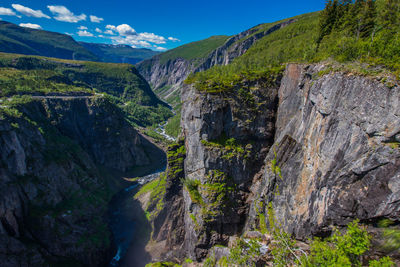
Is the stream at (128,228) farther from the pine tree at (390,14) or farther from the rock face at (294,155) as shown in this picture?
the pine tree at (390,14)

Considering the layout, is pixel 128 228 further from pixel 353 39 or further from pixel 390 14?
pixel 390 14

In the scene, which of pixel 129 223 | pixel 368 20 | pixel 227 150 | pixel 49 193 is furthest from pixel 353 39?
pixel 49 193

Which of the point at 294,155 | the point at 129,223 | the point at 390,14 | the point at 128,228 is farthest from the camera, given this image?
the point at 129,223

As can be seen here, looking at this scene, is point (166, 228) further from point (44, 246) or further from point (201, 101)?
point (201, 101)

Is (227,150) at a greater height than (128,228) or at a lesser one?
greater

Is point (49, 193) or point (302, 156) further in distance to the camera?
point (49, 193)

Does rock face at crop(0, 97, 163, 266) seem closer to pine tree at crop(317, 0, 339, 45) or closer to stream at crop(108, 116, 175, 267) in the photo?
stream at crop(108, 116, 175, 267)

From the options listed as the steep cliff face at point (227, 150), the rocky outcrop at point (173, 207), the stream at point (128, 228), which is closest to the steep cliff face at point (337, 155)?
the steep cliff face at point (227, 150)

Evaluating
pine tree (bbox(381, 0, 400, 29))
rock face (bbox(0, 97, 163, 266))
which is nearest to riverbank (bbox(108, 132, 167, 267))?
rock face (bbox(0, 97, 163, 266))
